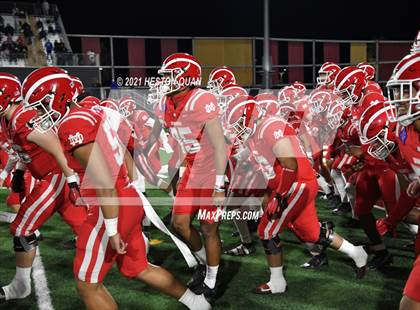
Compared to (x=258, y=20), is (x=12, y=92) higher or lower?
lower

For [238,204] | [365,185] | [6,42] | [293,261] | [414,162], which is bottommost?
[293,261]

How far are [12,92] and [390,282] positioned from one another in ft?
11.7

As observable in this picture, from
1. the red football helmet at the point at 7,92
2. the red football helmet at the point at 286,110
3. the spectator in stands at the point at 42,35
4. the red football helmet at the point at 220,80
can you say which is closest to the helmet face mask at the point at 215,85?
the red football helmet at the point at 220,80

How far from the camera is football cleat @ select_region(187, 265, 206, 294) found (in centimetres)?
427

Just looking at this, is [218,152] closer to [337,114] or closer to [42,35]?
[337,114]

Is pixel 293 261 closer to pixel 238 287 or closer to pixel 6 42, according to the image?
pixel 238 287

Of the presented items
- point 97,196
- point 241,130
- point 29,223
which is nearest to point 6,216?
point 29,223

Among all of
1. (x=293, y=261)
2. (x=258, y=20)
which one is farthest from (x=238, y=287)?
(x=258, y=20)

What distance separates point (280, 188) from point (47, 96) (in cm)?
184

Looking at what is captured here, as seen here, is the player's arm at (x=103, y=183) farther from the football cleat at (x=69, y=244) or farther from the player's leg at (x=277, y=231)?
the football cleat at (x=69, y=244)

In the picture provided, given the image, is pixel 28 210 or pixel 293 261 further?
pixel 293 261

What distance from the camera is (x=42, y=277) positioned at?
4.60 m

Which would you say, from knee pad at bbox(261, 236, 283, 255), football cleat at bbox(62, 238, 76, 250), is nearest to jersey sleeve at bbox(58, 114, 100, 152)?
A: knee pad at bbox(261, 236, 283, 255)

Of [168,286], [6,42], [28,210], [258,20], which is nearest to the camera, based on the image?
[168,286]
